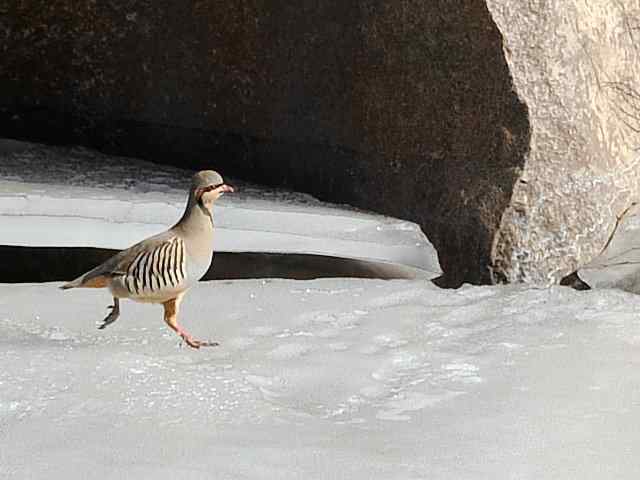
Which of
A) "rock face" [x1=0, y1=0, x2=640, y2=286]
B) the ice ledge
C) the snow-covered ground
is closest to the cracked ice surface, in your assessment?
the snow-covered ground

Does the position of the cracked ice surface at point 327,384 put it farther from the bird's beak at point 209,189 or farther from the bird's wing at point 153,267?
the bird's beak at point 209,189

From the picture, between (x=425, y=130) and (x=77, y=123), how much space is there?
1348mm

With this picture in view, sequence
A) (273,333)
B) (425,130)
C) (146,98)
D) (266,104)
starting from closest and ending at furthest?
(273,333) → (425,130) → (266,104) → (146,98)

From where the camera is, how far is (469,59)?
2.96 m

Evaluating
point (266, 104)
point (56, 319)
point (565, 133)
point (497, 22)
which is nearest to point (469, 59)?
point (497, 22)

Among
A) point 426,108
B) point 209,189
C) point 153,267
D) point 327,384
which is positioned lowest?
point 327,384

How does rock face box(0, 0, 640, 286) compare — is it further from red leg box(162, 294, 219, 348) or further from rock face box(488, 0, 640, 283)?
red leg box(162, 294, 219, 348)

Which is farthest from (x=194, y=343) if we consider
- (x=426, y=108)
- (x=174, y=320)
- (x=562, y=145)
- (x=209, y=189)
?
(x=562, y=145)

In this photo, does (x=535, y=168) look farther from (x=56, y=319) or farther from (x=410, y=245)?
(x=56, y=319)

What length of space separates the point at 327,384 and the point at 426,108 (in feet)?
3.61

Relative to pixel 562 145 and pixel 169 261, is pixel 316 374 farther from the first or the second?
pixel 562 145

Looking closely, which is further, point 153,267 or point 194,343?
point 194,343

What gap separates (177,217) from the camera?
118 inches

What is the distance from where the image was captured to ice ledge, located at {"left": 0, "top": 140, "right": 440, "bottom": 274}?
2.87 m
